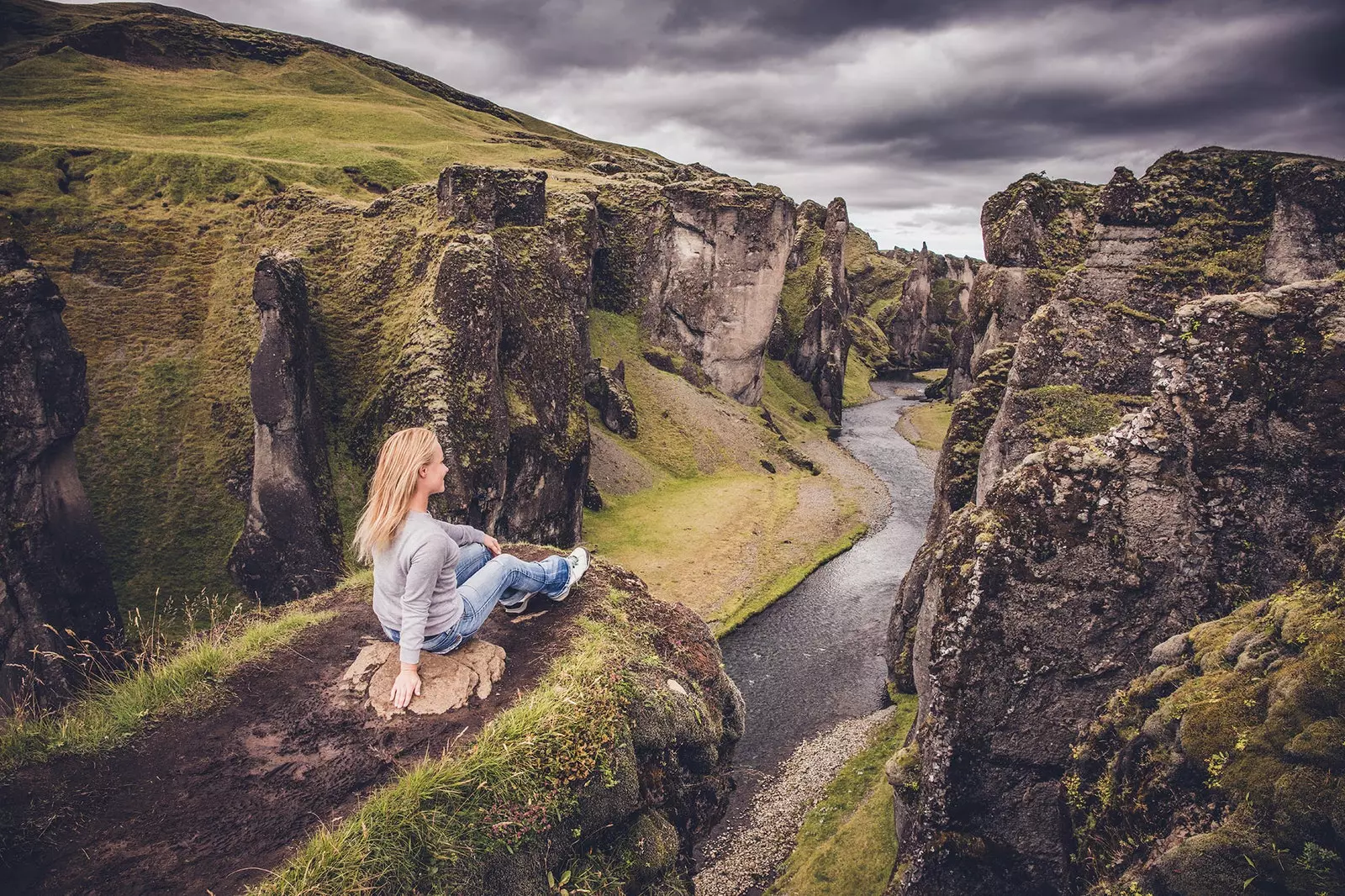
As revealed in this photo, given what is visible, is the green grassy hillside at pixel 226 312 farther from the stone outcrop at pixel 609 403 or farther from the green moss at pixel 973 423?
the green moss at pixel 973 423

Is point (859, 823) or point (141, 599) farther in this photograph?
point (141, 599)

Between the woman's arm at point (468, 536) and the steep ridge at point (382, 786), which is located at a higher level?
the woman's arm at point (468, 536)

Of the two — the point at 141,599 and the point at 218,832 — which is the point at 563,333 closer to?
the point at 141,599

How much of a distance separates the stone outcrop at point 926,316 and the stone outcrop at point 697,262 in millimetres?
74184

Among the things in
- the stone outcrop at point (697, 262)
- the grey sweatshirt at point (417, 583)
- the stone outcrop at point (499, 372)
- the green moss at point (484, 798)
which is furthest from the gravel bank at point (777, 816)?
the stone outcrop at point (697, 262)

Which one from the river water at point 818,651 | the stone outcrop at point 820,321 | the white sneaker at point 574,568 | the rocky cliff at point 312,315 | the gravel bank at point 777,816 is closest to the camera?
the white sneaker at point 574,568

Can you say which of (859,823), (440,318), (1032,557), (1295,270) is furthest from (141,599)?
(1295,270)

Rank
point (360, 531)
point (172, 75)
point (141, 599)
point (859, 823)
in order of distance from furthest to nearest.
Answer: point (172, 75) < point (141, 599) < point (859, 823) < point (360, 531)

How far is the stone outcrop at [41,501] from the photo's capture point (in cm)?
2200

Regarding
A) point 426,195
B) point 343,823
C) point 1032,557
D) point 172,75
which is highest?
point 172,75

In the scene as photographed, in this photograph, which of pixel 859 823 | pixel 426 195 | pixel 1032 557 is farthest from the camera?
pixel 426 195

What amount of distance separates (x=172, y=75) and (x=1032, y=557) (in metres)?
121

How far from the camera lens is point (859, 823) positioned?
1941 cm

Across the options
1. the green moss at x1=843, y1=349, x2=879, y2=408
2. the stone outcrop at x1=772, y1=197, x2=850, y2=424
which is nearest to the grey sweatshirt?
the stone outcrop at x1=772, y1=197, x2=850, y2=424
